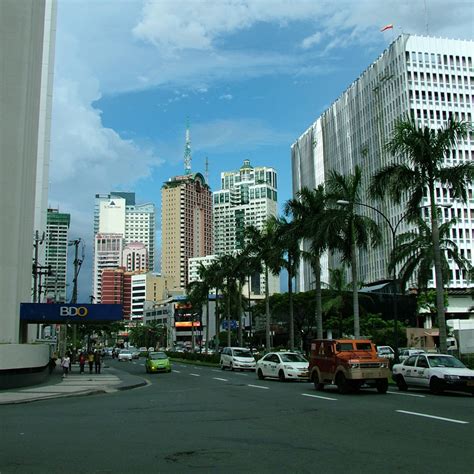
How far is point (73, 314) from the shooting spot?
1564 inches

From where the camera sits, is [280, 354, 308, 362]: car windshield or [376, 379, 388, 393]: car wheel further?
[280, 354, 308, 362]: car windshield

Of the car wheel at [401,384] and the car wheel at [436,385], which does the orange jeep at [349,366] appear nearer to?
the car wheel at [436,385]

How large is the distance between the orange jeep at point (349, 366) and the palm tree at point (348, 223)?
488 inches

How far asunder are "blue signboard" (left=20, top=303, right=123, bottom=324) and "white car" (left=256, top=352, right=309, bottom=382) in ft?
40.9

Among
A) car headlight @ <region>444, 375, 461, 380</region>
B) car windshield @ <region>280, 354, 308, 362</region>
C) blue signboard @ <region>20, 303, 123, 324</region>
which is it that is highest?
blue signboard @ <region>20, 303, 123, 324</region>

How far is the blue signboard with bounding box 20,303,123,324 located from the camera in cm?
3700

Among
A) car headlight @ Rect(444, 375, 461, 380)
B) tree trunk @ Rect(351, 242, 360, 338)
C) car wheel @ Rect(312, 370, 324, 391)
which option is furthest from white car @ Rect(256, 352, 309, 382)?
car headlight @ Rect(444, 375, 461, 380)

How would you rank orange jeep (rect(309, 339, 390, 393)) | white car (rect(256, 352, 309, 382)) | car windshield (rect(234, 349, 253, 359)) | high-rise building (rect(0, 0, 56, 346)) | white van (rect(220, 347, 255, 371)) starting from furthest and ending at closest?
car windshield (rect(234, 349, 253, 359)) < white van (rect(220, 347, 255, 371)) < white car (rect(256, 352, 309, 382)) < high-rise building (rect(0, 0, 56, 346)) < orange jeep (rect(309, 339, 390, 393))

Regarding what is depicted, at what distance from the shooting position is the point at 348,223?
35.9 metres

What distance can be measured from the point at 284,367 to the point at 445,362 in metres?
10.1

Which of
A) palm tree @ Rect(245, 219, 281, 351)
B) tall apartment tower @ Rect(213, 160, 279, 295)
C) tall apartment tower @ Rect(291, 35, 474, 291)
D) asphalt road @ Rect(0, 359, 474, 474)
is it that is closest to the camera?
asphalt road @ Rect(0, 359, 474, 474)

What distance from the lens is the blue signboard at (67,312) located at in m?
37.0

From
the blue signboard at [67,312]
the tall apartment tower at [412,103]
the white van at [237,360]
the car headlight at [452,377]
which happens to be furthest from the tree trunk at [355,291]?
the tall apartment tower at [412,103]

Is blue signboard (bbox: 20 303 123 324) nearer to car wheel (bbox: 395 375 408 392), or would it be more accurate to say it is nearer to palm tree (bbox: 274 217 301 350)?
palm tree (bbox: 274 217 301 350)
